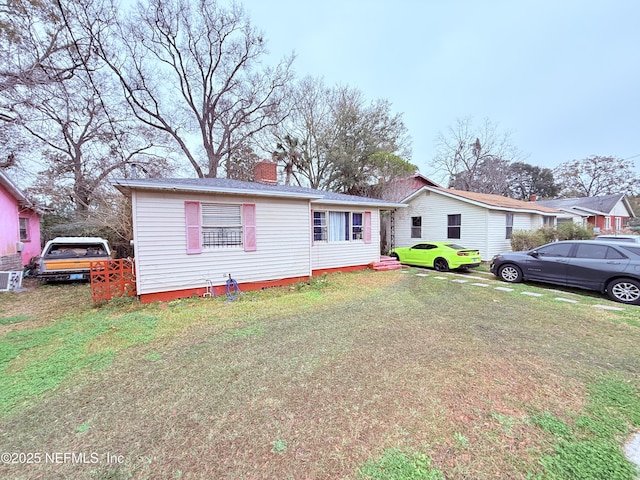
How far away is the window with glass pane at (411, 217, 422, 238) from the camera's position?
593 inches

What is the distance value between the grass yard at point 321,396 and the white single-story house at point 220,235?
1585 mm

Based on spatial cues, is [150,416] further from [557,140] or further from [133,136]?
[557,140]

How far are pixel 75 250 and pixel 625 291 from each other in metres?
16.0

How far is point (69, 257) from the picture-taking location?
26.9 ft

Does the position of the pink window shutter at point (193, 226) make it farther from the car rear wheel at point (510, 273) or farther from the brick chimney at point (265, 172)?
the car rear wheel at point (510, 273)

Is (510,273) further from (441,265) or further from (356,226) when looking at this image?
(356,226)

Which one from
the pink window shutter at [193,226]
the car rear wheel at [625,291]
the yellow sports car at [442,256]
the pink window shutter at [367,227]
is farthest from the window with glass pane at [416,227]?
the pink window shutter at [193,226]

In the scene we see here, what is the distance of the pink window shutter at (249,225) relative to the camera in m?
7.24

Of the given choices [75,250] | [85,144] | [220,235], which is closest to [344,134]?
[220,235]

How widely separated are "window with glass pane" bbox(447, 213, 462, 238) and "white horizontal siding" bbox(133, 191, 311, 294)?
918 centimetres

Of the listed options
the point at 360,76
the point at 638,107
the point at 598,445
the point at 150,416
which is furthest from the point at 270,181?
the point at 638,107

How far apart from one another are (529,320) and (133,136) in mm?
22374

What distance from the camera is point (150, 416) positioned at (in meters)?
2.41

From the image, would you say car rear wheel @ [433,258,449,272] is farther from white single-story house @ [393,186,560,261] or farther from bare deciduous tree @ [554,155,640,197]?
bare deciduous tree @ [554,155,640,197]
